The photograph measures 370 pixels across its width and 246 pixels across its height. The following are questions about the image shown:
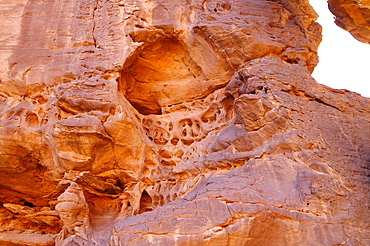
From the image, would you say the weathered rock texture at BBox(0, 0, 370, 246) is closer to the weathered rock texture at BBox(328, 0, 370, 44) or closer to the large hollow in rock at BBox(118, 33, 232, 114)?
the large hollow in rock at BBox(118, 33, 232, 114)

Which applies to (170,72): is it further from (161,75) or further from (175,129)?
(175,129)

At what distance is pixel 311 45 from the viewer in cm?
891

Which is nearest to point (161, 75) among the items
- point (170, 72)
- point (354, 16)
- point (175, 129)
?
point (170, 72)

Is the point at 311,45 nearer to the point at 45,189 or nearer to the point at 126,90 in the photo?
the point at 126,90

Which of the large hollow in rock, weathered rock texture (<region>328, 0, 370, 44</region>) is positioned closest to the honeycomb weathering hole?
the large hollow in rock

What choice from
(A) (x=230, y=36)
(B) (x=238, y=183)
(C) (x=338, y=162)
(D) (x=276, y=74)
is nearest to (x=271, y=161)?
(B) (x=238, y=183)

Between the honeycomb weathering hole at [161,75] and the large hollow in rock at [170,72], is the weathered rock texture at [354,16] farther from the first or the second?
the honeycomb weathering hole at [161,75]

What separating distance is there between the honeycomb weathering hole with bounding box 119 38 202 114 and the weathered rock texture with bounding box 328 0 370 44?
4.08 meters

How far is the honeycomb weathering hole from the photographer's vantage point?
935cm

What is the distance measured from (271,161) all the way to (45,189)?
5636mm

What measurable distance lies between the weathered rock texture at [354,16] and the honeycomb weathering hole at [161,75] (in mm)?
4082

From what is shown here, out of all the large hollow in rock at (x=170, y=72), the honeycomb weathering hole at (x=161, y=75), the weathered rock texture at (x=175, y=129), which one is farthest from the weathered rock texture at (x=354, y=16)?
the honeycomb weathering hole at (x=161, y=75)

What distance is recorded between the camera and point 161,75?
31.6 ft

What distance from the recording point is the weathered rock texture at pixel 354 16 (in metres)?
9.70
